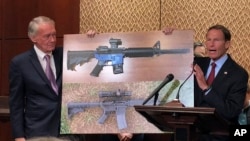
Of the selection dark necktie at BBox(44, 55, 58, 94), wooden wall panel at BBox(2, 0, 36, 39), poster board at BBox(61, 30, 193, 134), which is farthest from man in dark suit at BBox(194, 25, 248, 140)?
wooden wall panel at BBox(2, 0, 36, 39)

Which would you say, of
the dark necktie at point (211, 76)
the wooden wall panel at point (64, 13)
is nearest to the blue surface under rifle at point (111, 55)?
the dark necktie at point (211, 76)

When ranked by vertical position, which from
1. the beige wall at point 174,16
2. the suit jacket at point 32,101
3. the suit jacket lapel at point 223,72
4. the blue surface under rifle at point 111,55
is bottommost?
the suit jacket at point 32,101

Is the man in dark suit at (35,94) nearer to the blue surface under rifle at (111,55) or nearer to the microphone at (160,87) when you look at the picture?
the blue surface under rifle at (111,55)

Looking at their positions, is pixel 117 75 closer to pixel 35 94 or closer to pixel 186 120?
pixel 35 94

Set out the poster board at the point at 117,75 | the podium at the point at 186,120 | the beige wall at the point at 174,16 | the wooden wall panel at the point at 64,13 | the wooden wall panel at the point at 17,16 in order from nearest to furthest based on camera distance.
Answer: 1. the podium at the point at 186,120
2. the poster board at the point at 117,75
3. the beige wall at the point at 174,16
4. the wooden wall panel at the point at 64,13
5. the wooden wall panel at the point at 17,16

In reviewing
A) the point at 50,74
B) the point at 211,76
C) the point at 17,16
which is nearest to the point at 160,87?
the point at 211,76

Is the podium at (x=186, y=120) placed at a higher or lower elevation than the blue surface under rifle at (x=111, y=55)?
lower

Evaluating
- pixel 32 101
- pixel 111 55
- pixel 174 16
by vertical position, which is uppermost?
pixel 174 16

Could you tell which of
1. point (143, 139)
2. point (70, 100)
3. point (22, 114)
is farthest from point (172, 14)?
point (22, 114)
